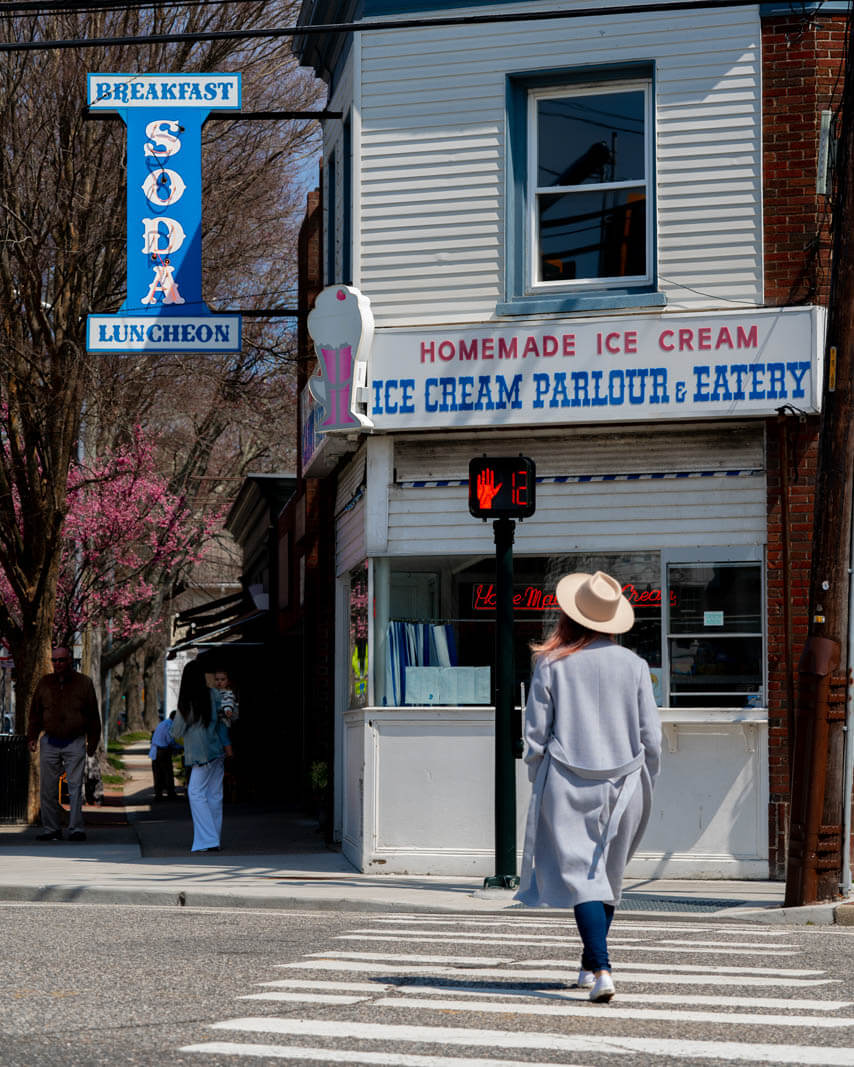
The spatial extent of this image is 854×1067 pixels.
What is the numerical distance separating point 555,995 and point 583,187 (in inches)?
338

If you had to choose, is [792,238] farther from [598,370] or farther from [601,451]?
[601,451]

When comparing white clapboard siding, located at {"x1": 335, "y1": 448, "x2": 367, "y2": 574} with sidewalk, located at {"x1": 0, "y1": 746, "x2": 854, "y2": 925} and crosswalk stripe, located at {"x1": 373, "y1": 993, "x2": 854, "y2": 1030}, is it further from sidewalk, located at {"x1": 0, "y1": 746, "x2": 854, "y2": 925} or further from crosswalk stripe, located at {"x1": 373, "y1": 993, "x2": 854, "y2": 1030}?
crosswalk stripe, located at {"x1": 373, "y1": 993, "x2": 854, "y2": 1030}

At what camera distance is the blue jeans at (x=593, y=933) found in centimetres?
688

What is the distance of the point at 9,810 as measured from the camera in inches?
756

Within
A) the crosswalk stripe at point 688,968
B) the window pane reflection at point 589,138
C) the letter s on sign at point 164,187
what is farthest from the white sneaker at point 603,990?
the letter s on sign at point 164,187

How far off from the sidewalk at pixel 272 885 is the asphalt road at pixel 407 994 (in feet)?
3.19

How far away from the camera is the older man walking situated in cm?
1722

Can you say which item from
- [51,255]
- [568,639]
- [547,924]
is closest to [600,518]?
[547,924]

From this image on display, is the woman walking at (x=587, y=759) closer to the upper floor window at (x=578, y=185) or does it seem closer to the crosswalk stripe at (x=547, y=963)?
the crosswalk stripe at (x=547, y=963)

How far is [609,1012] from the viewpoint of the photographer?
6.60m

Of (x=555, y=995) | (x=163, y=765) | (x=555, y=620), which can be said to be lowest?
(x=163, y=765)

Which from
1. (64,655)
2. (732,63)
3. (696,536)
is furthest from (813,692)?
(64,655)

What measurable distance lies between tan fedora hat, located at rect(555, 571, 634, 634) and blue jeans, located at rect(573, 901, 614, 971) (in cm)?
118

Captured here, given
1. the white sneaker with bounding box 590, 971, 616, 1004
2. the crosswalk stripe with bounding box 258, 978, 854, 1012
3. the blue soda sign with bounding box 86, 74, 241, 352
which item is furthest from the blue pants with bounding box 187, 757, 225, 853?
the white sneaker with bounding box 590, 971, 616, 1004
